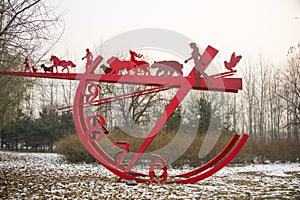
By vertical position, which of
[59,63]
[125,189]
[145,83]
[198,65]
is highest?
[59,63]

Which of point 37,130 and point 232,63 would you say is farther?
point 37,130

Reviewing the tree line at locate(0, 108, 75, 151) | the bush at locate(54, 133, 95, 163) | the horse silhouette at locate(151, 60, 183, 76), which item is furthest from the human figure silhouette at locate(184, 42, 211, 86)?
the tree line at locate(0, 108, 75, 151)

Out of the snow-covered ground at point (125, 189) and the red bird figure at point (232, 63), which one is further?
the snow-covered ground at point (125, 189)

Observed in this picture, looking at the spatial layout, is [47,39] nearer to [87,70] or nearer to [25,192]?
[87,70]

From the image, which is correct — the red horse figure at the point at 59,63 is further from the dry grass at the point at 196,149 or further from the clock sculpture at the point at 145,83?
the dry grass at the point at 196,149

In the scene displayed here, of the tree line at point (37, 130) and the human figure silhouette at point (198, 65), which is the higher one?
the human figure silhouette at point (198, 65)

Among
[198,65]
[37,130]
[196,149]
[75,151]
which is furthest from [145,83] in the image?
[37,130]

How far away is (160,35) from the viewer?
5.05m

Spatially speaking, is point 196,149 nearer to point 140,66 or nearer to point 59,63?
point 140,66

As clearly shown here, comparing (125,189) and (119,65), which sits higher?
(119,65)

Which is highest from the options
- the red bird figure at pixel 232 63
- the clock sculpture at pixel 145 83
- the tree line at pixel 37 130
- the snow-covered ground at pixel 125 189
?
the red bird figure at pixel 232 63

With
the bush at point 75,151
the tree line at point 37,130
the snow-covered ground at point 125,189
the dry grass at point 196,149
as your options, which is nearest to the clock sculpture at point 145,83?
the snow-covered ground at point 125,189

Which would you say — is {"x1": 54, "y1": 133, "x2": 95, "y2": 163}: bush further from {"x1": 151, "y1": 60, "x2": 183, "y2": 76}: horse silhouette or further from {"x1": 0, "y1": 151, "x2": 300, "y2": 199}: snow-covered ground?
{"x1": 151, "y1": 60, "x2": 183, "y2": 76}: horse silhouette

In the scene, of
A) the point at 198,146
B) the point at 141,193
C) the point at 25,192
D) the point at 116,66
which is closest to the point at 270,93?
the point at 198,146
